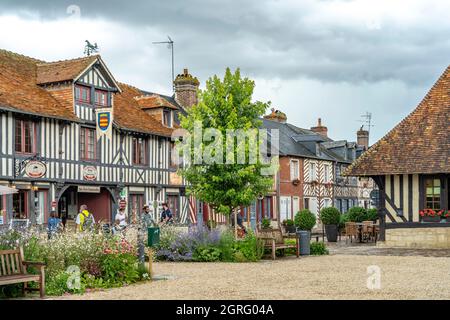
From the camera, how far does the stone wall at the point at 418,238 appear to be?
21.5 meters

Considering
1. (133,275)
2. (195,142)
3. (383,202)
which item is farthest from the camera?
(383,202)

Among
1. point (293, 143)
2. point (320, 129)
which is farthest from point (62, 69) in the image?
point (320, 129)

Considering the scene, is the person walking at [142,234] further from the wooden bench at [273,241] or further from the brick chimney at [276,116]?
the brick chimney at [276,116]

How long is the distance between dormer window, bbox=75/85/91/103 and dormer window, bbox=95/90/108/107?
0.46 metres

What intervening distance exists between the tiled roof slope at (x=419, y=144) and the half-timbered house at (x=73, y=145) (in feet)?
29.2

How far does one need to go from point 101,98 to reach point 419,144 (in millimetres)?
11527

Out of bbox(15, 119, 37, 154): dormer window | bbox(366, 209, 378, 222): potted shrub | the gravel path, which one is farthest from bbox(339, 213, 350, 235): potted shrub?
bbox(15, 119, 37, 154): dormer window

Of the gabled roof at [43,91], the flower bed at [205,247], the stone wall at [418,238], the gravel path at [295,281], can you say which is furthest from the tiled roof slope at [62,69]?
the stone wall at [418,238]

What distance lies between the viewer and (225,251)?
1702cm

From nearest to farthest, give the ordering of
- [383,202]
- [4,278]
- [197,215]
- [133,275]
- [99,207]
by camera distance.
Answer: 1. [4,278]
2. [133,275]
3. [383,202]
4. [99,207]
5. [197,215]

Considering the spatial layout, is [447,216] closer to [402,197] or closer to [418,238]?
[418,238]

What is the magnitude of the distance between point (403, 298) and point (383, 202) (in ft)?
41.4
